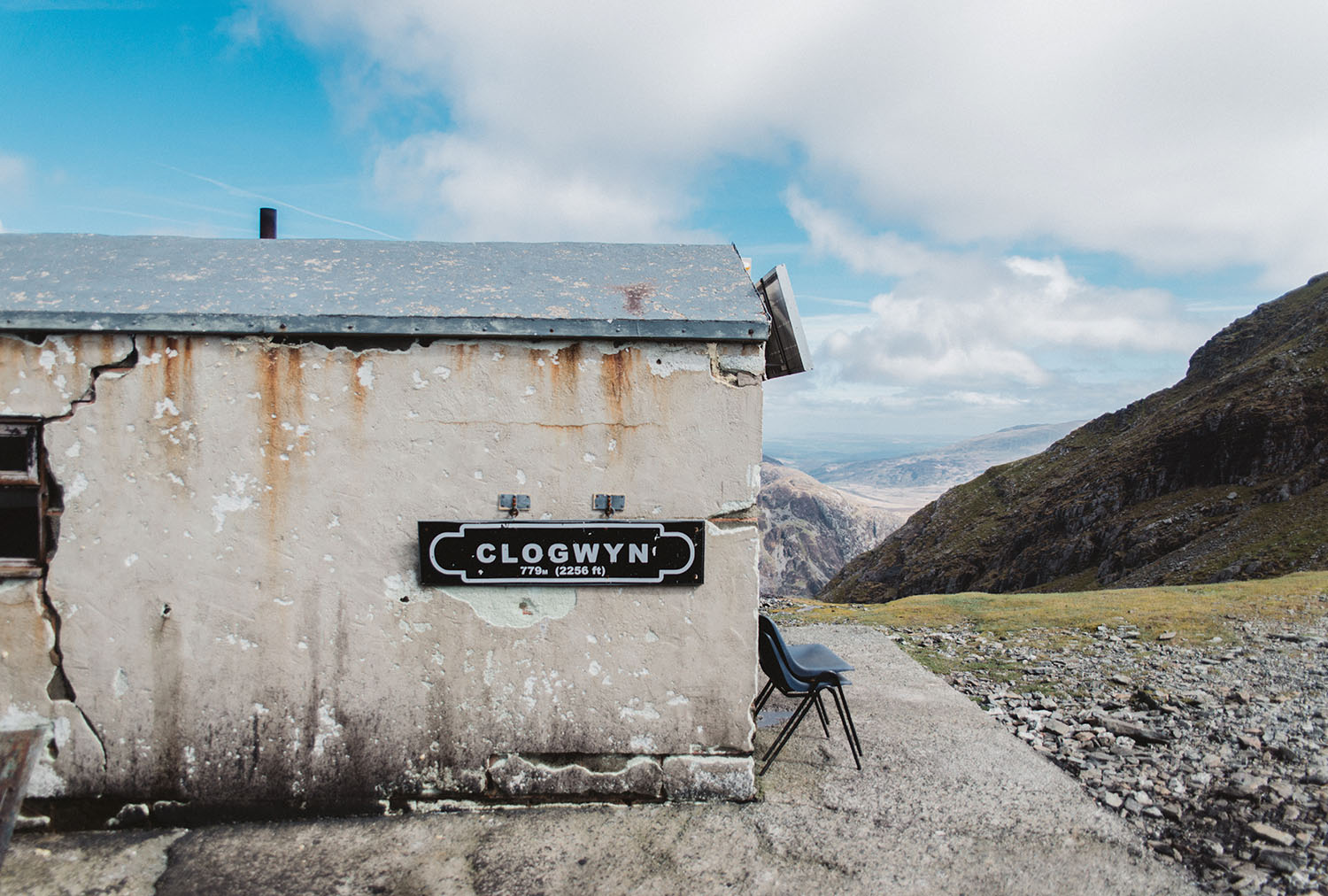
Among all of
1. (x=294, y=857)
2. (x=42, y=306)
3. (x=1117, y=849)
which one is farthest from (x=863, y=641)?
(x=42, y=306)

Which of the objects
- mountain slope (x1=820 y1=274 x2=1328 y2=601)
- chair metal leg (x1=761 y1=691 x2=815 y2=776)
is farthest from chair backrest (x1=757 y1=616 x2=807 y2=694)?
mountain slope (x1=820 y1=274 x2=1328 y2=601)

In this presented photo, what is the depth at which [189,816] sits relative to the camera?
186 inches

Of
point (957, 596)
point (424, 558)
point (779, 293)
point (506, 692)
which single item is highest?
point (779, 293)

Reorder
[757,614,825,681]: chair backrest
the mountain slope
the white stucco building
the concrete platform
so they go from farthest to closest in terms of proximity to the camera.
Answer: the mountain slope < [757,614,825,681]: chair backrest < the white stucco building < the concrete platform

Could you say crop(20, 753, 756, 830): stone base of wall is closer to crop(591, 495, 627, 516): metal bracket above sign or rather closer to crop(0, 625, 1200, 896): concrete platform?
crop(0, 625, 1200, 896): concrete platform

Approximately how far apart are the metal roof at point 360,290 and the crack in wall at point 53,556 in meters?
0.27

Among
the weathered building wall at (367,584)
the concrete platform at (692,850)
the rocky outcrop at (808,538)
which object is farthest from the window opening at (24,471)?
the rocky outcrop at (808,538)

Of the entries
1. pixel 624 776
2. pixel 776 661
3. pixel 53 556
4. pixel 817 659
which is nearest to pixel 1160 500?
pixel 817 659

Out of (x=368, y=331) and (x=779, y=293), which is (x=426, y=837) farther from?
(x=779, y=293)

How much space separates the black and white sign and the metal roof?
128 centimetres

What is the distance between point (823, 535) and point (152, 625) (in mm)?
172489

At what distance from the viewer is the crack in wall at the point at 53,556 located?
4.55m

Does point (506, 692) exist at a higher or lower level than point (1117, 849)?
higher

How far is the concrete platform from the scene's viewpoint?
4125 mm
